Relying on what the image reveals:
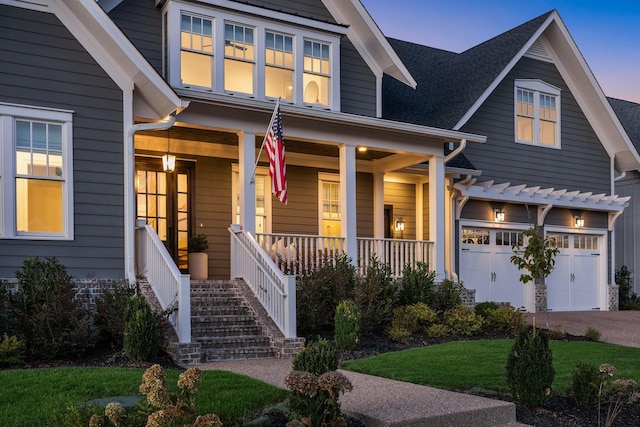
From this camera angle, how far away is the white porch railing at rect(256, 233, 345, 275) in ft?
41.6

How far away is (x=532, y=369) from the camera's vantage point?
7023 mm

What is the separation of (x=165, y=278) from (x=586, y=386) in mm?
6139

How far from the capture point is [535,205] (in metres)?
18.4

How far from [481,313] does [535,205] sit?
548 centimetres

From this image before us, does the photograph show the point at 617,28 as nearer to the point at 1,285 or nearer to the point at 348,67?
the point at 348,67

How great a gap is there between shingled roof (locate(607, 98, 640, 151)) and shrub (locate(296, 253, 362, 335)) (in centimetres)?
1494

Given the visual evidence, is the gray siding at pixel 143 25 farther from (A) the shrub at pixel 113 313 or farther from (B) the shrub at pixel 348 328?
(B) the shrub at pixel 348 328

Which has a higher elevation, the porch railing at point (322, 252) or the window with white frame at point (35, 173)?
the window with white frame at point (35, 173)

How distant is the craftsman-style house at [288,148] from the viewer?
1079 centimetres

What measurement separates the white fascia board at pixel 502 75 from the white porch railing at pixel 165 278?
857 centimetres

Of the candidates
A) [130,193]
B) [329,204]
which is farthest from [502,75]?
[130,193]

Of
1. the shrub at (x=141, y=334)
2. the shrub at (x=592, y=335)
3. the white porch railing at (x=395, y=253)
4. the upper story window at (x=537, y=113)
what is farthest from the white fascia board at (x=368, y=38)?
the shrub at (x=141, y=334)

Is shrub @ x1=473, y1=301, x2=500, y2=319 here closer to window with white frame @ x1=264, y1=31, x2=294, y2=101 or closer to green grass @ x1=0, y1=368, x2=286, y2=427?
window with white frame @ x1=264, y1=31, x2=294, y2=101

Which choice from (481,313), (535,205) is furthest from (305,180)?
(535,205)
